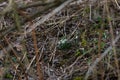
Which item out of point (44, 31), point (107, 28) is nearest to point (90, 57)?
point (107, 28)

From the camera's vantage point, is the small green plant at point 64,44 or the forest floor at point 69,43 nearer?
the forest floor at point 69,43

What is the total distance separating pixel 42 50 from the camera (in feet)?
7.92

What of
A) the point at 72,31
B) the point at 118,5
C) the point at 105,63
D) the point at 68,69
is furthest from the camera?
the point at 72,31

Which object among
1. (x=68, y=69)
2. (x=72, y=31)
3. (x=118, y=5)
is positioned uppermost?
(x=118, y=5)

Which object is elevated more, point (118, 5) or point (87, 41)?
point (118, 5)

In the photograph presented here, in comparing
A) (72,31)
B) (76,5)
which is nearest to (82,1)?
(76,5)

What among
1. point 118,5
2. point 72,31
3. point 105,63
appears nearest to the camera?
point 105,63

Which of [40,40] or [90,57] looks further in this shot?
[40,40]

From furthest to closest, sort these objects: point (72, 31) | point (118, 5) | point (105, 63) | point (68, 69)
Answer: point (72, 31) → point (118, 5) → point (68, 69) → point (105, 63)

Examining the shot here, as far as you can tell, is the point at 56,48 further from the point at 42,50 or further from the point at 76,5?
the point at 76,5

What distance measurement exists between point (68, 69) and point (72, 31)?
412 millimetres

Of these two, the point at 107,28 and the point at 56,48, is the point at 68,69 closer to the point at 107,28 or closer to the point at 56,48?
the point at 56,48

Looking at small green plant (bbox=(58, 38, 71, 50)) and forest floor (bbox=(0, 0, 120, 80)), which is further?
small green plant (bbox=(58, 38, 71, 50))

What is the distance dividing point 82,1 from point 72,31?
0.29 meters
